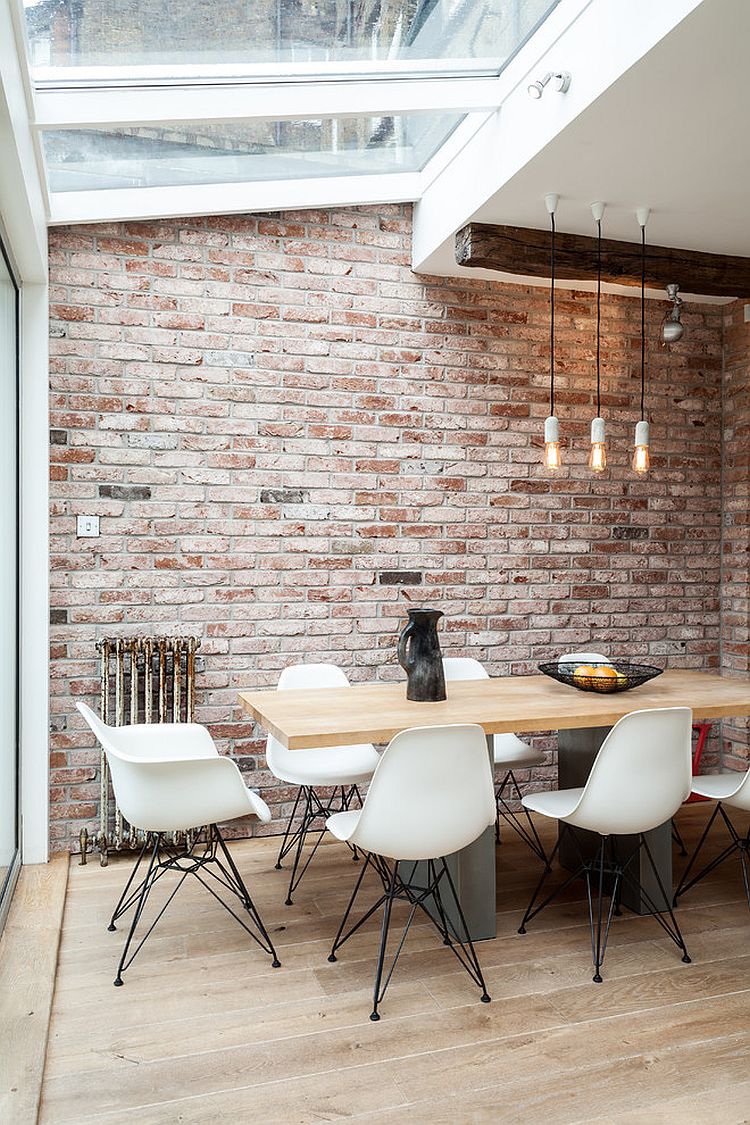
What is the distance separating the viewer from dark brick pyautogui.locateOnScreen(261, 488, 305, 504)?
13.2ft

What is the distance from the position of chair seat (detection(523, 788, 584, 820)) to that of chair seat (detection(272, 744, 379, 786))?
2.03ft

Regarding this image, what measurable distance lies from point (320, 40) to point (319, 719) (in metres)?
2.10

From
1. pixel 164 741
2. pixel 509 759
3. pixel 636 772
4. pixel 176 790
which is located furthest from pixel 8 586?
pixel 636 772

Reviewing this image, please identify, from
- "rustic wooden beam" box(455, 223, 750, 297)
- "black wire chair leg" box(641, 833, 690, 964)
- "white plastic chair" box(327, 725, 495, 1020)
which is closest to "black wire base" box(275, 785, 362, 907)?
"white plastic chair" box(327, 725, 495, 1020)

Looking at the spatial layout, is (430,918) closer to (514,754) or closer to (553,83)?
(514,754)

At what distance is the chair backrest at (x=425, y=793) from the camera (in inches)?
95.0

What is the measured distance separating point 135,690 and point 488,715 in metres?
1.51

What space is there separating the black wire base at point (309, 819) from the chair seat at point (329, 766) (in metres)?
0.10

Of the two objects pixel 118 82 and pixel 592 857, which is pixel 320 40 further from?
pixel 592 857

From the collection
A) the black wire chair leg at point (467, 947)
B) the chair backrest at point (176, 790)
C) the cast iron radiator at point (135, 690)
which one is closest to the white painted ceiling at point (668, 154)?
the cast iron radiator at point (135, 690)

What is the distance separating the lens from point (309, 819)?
3.56 metres

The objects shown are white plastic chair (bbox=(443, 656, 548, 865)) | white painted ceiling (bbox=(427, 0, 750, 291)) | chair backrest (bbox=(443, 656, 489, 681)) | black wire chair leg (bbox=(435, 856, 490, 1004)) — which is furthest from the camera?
chair backrest (bbox=(443, 656, 489, 681))

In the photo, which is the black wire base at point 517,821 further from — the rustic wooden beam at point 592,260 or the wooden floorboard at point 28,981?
the rustic wooden beam at point 592,260

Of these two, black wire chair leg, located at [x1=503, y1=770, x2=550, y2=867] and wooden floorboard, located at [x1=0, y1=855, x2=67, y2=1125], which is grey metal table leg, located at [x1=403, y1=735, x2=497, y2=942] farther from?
wooden floorboard, located at [x1=0, y1=855, x2=67, y2=1125]
